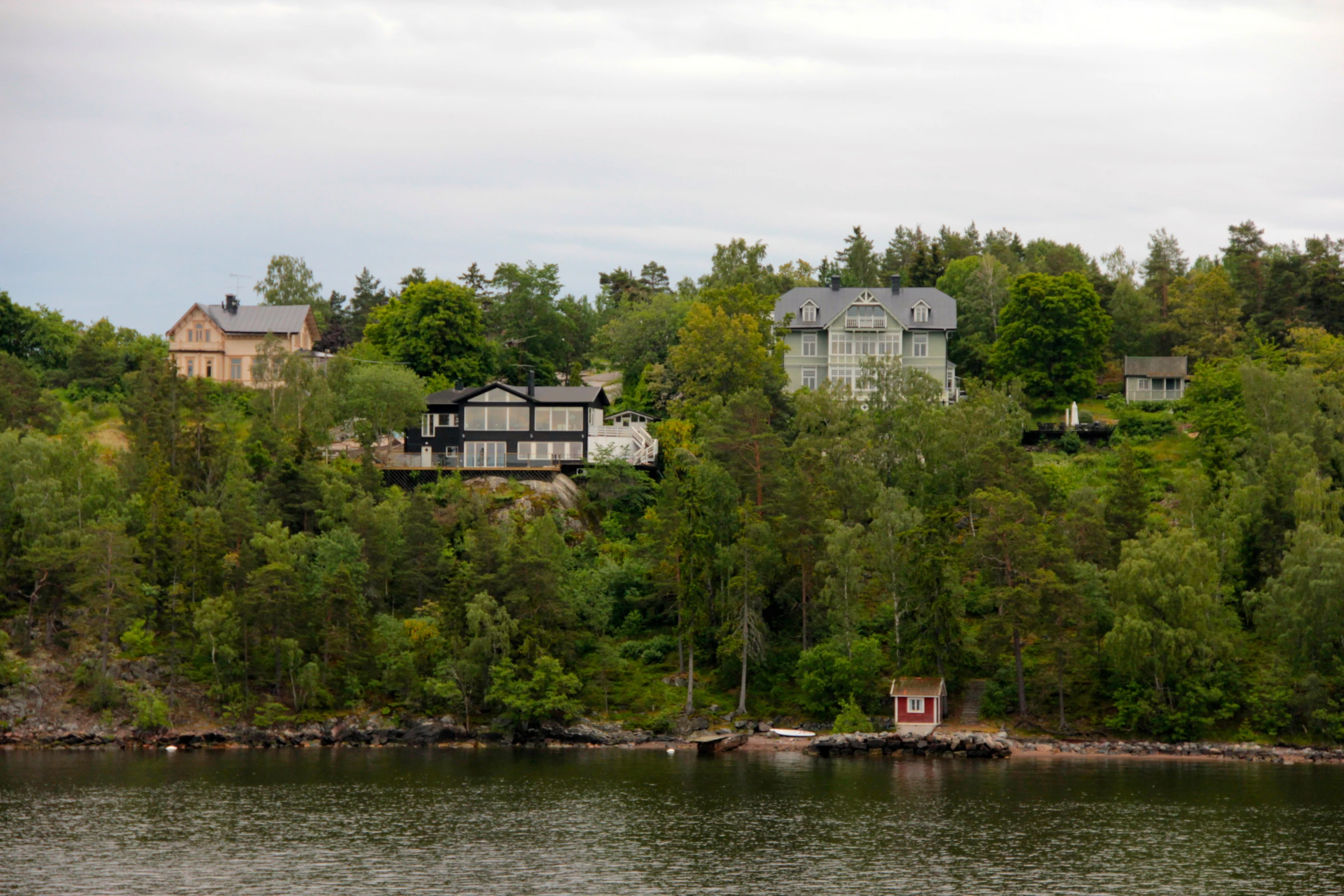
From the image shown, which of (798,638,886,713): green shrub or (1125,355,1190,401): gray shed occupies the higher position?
(1125,355,1190,401): gray shed

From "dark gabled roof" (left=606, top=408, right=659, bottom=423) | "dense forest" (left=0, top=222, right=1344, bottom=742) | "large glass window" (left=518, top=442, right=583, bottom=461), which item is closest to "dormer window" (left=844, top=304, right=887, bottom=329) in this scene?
"dense forest" (left=0, top=222, right=1344, bottom=742)

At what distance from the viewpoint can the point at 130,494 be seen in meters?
83.2

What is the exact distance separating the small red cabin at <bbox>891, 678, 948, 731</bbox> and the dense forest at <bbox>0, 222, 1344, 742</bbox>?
1104 mm

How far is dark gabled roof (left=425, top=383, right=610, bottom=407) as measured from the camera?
310ft

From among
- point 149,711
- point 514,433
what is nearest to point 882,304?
point 514,433

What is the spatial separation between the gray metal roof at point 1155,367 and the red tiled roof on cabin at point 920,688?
5071 centimetres

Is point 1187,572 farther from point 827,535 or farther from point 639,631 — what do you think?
point 639,631

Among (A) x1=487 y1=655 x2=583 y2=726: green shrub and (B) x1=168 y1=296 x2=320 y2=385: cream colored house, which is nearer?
(A) x1=487 y1=655 x2=583 y2=726: green shrub

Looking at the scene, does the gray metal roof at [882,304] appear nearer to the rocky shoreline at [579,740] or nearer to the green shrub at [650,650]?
the green shrub at [650,650]

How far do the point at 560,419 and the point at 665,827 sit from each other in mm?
48749

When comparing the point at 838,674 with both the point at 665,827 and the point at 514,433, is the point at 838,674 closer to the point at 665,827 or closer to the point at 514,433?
the point at 665,827

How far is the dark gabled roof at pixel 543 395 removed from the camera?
94.5m

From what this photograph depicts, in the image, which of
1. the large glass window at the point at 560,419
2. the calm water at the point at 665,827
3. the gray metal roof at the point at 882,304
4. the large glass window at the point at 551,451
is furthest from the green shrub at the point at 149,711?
the gray metal roof at the point at 882,304

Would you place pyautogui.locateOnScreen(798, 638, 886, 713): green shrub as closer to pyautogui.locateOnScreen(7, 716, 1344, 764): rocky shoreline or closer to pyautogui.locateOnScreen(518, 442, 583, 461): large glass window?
pyautogui.locateOnScreen(7, 716, 1344, 764): rocky shoreline
